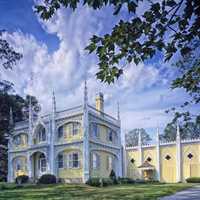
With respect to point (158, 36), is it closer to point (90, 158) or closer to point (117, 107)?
point (90, 158)

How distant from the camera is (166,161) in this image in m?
42.7

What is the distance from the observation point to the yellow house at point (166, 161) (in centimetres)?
4072

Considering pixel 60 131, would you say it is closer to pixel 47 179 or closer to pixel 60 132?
pixel 60 132

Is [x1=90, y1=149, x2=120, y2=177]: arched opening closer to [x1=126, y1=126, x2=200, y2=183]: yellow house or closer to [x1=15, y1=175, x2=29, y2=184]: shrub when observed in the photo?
[x1=126, y1=126, x2=200, y2=183]: yellow house

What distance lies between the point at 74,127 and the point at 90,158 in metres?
3.54

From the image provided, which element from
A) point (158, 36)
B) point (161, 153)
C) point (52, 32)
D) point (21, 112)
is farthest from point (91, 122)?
point (158, 36)

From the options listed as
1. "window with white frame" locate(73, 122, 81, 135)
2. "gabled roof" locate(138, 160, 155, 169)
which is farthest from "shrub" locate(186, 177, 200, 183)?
"window with white frame" locate(73, 122, 81, 135)

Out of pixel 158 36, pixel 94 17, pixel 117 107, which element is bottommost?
pixel 158 36

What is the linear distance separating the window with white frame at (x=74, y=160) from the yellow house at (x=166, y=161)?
34.5 feet

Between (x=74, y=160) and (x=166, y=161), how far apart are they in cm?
1235

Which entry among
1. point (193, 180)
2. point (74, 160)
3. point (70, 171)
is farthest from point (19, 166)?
point (193, 180)

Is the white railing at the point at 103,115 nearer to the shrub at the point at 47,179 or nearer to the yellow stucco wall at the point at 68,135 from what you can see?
the yellow stucco wall at the point at 68,135

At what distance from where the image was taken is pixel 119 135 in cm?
4244

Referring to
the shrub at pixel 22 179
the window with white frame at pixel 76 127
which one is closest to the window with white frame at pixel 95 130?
the window with white frame at pixel 76 127
